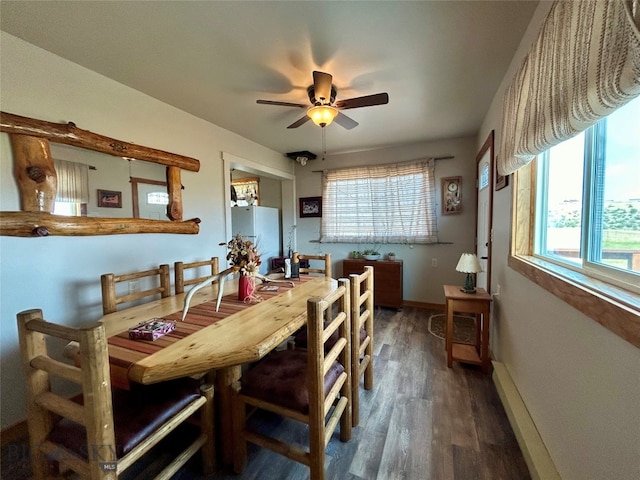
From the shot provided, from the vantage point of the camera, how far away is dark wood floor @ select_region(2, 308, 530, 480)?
1.27m

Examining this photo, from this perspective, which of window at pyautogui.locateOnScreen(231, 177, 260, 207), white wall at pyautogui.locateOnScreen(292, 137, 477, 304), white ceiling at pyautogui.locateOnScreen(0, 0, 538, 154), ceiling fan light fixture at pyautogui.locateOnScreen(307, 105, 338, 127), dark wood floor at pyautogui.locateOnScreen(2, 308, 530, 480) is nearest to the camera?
dark wood floor at pyautogui.locateOnScreen(2, 308, 530, 480)

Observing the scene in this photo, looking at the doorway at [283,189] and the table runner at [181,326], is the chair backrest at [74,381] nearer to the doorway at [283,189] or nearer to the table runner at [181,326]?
the table runner at [181,326]

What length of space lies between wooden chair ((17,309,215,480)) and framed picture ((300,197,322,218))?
350 centimetres

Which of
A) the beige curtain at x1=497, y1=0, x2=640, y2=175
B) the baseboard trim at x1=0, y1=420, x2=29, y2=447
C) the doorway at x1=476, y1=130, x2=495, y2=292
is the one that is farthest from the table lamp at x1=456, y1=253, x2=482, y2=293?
the baseboard trim at x1=0, y1=420, x2=29, y2=447

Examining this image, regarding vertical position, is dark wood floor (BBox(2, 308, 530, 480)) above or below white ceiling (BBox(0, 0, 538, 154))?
below

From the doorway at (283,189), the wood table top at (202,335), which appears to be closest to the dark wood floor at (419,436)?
the wood table top at (202,335)

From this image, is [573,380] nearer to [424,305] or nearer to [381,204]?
[424,305]

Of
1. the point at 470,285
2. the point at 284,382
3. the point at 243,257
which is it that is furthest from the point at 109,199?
the point at 470,285

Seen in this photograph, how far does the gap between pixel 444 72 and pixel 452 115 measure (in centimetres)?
92

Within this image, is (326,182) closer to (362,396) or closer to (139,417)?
(362,396)

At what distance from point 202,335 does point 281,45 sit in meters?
1.80

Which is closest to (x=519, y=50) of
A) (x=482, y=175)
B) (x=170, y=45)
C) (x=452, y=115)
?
(x=452, y=115)

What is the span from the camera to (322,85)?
1.76 meters

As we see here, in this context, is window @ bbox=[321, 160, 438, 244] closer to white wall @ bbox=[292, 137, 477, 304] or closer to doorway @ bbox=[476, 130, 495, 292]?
white wall @ bbox=[292, 137, 477, 304]
